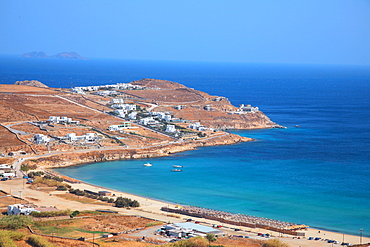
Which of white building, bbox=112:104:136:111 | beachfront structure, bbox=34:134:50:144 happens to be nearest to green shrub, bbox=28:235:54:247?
beachfront structure, bbox=34:134:50:144

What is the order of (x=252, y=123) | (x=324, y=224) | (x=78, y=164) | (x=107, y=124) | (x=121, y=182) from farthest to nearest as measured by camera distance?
(x=252, y=123) → (x=107, y=124) → (x=78, y=164) → (x=121, y=182) → (x=324, y=224)

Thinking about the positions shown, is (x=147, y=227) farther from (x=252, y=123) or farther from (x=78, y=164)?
(x=252, y=123)

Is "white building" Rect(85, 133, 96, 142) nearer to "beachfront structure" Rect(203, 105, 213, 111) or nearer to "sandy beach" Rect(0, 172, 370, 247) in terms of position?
"sandy beach" Rect(0, 172, 370, 247)

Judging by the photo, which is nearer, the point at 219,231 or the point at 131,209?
the point at 219,231

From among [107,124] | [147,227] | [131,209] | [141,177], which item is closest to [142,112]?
[107,124]

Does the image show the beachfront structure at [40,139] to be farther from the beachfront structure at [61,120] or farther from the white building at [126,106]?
the white building at [126,106]

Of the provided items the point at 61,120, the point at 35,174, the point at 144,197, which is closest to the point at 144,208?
the point at 144,197
